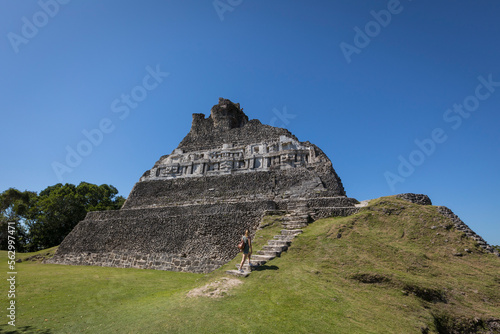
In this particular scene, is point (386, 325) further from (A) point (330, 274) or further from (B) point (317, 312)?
(A) point (330, 274)

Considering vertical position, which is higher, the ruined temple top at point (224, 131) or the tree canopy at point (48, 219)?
the ruined temple top at point (224, 131)

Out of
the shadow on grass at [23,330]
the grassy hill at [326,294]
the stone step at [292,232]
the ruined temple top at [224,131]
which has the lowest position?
the shadow on grass at [23,330]

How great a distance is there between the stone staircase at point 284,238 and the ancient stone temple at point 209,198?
44 cm

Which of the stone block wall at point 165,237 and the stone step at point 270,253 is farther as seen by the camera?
the stone block wall at point 165,237

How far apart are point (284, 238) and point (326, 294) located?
4.11 m

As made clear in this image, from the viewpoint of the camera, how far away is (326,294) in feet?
21.0

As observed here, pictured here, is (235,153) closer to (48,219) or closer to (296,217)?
(296,217)

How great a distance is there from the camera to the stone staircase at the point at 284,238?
8.52 m

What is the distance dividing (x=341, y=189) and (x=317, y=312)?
11.7 m

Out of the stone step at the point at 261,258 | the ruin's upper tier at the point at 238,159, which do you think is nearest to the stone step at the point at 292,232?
the stone step at the point at 261,258

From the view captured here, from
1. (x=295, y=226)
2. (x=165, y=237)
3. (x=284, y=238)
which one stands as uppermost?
(x=295, y=226)

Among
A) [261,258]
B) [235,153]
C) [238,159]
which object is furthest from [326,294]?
[235,153]

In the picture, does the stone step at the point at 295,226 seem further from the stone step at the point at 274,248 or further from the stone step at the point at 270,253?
the stone step at the point at 270,253

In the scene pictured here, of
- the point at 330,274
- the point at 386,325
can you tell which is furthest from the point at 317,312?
the point at 330,274
